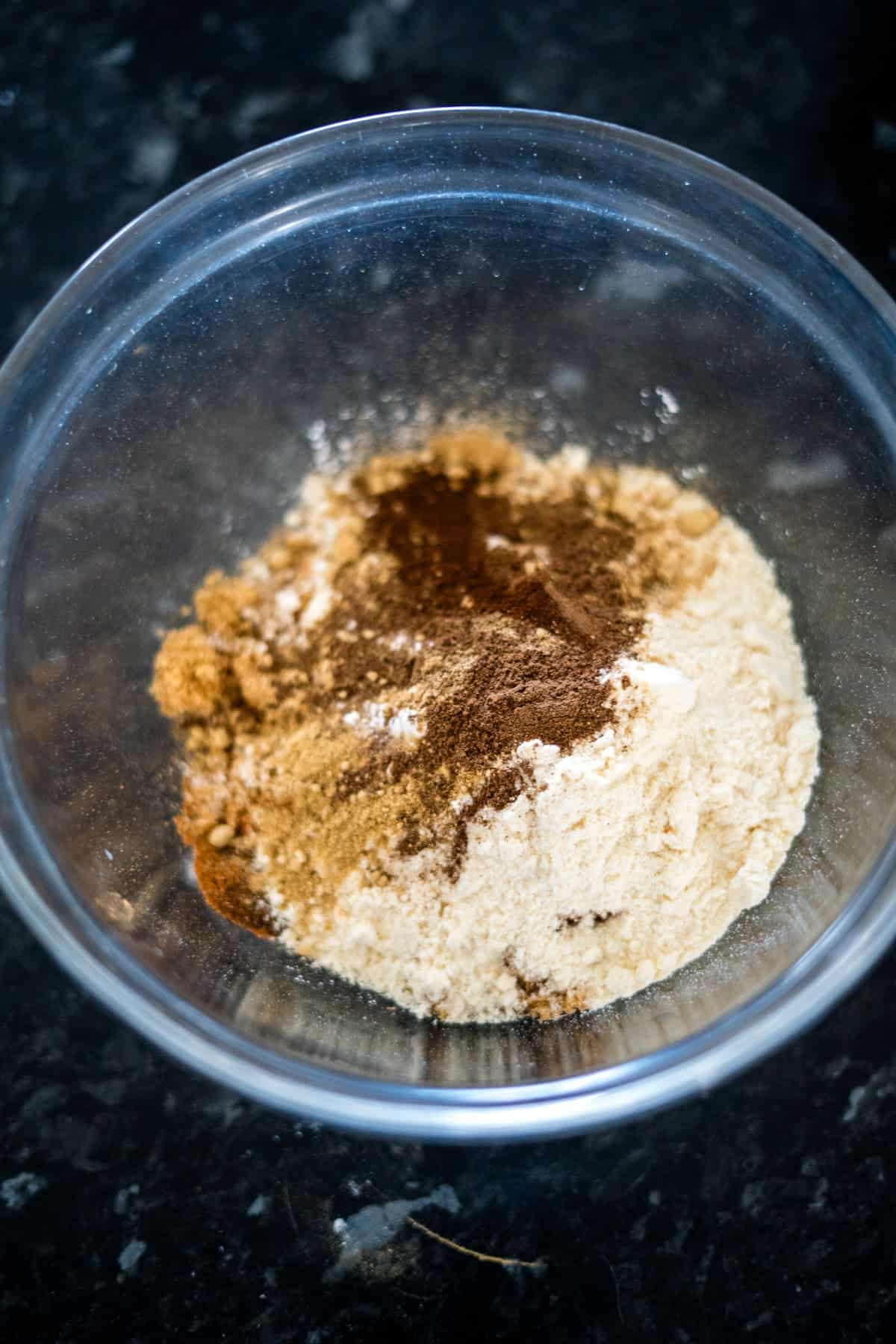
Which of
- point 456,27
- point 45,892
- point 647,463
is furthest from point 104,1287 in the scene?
point 456,27

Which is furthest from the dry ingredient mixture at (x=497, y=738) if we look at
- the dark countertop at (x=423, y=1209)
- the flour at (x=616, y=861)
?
the dark countertop at (x=423, y=1209)

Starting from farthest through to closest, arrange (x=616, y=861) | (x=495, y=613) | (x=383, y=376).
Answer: (x=383, y=376) < (x=495, y=613) < (x=616, y=861)

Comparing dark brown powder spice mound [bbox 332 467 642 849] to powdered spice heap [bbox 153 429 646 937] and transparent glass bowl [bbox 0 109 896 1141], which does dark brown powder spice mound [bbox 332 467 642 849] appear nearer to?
powdered spice heap [bbox 153 429 646 937]

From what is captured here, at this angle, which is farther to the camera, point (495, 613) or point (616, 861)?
point (495, 613)

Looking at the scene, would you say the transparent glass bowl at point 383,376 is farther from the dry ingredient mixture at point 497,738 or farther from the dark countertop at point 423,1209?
the dark countertop at point 423,1209

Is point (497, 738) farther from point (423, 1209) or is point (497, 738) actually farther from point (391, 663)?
point (423, 1209)

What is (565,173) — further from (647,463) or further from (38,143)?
(38,143)

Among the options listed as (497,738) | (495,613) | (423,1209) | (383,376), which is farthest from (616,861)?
(383,376)
